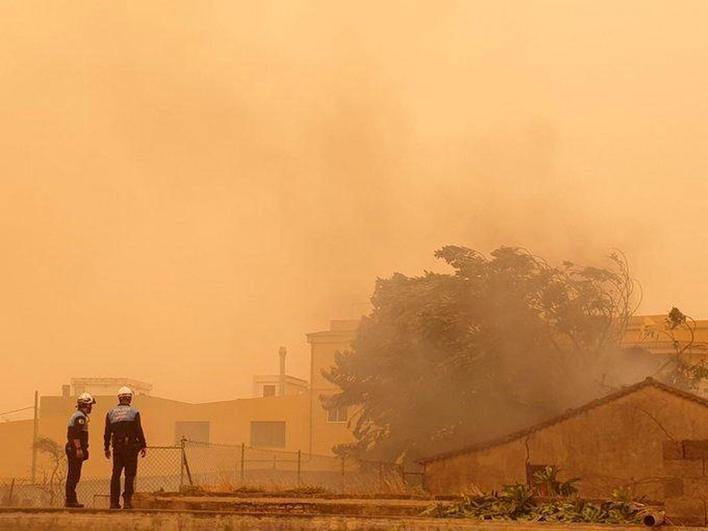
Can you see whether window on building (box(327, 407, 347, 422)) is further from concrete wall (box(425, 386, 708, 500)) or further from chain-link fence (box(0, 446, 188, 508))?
concrete wall (box(425, 386, 708, 500))

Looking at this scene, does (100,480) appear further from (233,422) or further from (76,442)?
(76,442)

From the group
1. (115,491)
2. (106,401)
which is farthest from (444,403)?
(106,401)

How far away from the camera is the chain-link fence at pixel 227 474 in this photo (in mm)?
31078

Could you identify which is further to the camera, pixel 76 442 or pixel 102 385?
pixel 102 385

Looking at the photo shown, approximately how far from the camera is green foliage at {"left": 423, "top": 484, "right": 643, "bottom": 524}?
9.91 m

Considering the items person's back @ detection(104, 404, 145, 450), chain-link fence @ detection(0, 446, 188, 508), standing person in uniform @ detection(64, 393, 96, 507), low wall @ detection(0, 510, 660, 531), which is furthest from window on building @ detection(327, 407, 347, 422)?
low wall @ detection(0, 510, 660, 531)

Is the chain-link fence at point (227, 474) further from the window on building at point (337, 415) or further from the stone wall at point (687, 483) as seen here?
the stone wall at point (687, 483)

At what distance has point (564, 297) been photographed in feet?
119

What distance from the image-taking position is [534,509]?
1031 cm

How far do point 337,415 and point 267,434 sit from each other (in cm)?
549

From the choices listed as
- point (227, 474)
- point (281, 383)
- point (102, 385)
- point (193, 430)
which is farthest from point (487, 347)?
point (102, 385)

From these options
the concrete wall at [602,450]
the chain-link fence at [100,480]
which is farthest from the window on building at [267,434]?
the concrete wall at [602,450]

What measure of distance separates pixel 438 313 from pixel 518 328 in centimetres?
295

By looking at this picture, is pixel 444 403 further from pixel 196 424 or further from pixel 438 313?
pixel 196 424
